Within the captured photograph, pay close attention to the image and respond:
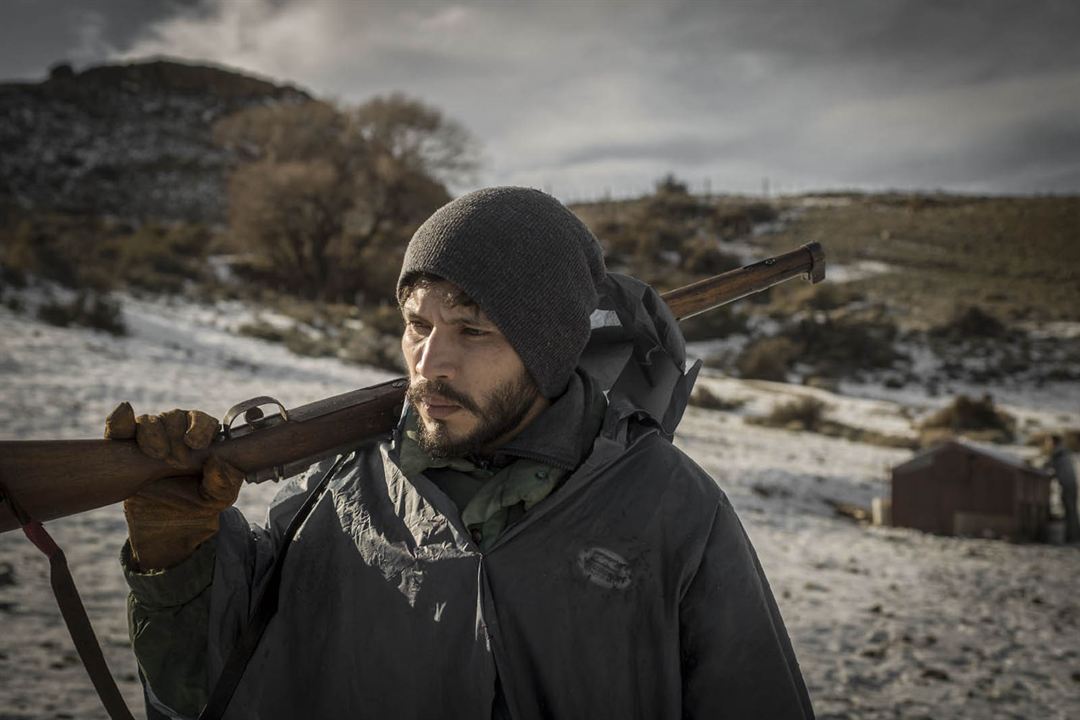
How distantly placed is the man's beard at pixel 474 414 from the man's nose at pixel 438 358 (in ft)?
0.09

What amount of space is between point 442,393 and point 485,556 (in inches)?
13.7

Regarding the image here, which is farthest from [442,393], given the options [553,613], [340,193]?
[340,193]

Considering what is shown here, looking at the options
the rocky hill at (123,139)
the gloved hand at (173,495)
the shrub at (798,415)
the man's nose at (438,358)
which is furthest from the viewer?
the rocky hill at (123,139)

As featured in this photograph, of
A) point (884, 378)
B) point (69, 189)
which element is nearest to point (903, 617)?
point (884, 378)

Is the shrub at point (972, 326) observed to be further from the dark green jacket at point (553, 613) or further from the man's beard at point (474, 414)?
the man's beard at point (474, 414)

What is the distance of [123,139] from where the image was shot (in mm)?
47406

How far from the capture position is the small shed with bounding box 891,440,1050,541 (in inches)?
340

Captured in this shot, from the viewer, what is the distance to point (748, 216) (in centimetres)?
4322

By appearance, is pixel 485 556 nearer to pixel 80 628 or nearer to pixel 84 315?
pixel 80 628

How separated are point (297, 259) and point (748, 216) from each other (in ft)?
92.8

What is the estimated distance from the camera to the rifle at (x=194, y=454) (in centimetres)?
126

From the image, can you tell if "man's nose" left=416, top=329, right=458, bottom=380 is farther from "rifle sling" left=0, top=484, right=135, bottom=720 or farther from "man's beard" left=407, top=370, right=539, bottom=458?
"rifle sling" left=0, top=484, right=135, bottom=720

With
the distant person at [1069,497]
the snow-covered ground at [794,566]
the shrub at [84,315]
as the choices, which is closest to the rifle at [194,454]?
the snow-covered ground at [794,566]

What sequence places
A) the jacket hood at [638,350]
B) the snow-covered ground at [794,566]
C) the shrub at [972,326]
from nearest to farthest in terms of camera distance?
the jacket hood at [638,350] < the snow-covered ground at [794,566] < the shrub at [972,326]
